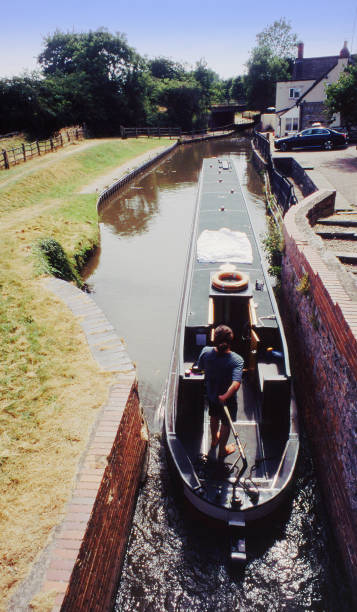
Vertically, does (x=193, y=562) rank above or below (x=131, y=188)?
below

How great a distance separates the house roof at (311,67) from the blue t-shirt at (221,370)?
47527 millimetres

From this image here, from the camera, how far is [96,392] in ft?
17.9

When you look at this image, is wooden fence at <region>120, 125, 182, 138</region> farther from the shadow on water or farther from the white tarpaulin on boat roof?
the shadow on water

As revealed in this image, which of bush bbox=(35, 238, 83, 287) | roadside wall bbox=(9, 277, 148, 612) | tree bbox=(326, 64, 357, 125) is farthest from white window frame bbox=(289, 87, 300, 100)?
roadside wall bbox=(9, 277, 148, 612)

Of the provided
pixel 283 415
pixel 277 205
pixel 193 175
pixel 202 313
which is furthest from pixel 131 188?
pixel 283 415

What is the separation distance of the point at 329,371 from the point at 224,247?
5.49 m

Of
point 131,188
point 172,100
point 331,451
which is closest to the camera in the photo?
point 331,451

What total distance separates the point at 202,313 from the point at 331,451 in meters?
3.45

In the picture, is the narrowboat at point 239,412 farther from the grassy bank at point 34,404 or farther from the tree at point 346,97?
the tree at point 346,97

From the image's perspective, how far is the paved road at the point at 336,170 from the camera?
47.9 feet

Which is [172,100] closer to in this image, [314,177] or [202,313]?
[314,177]

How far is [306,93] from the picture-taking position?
35906mm

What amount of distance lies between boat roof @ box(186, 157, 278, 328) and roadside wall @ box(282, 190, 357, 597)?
2.83 feet

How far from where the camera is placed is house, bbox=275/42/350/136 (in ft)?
118
